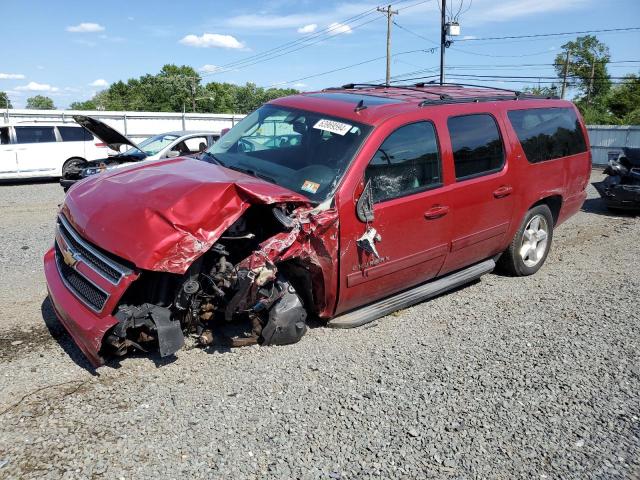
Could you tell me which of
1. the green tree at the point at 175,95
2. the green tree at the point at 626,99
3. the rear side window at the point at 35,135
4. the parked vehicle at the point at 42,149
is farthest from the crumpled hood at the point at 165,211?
the green tree at the point at 175,95

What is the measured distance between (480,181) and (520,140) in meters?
0.93

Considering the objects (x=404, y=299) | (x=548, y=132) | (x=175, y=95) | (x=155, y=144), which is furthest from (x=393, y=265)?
(x=175, y=95)

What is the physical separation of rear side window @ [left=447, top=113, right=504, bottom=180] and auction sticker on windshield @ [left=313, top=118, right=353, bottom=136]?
102cm

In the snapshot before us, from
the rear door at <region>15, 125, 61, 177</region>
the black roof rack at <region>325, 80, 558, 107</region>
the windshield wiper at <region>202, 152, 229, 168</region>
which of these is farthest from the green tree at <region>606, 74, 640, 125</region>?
the windshield wiper at <region>202, 152, 229, 168</region>

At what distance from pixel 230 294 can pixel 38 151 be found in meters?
13.9

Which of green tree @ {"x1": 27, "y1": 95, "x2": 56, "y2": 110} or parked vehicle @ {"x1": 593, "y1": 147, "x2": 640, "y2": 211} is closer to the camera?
parked vehicle @ {"x1": 593, "y1": 147, "x2": 640, "y2": 211}

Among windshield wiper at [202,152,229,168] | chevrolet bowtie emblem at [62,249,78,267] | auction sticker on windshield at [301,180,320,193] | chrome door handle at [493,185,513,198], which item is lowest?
chevrolet bowtie emblem at [62,249,78,267]

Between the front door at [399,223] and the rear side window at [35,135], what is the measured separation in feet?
46.3

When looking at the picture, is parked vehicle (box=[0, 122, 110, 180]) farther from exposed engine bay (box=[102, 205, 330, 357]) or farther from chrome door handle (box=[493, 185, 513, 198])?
chrome door handle (box=[493, 185, 513, 198])

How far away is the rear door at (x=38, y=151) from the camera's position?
14636 mm

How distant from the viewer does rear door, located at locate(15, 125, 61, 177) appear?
14636 millimetres

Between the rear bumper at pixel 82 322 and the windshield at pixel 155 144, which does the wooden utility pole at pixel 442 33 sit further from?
the rear bumper at pixel 82 322

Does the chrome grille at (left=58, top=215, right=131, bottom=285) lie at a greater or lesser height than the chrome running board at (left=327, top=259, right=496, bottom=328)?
greater

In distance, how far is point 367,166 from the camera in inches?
156
